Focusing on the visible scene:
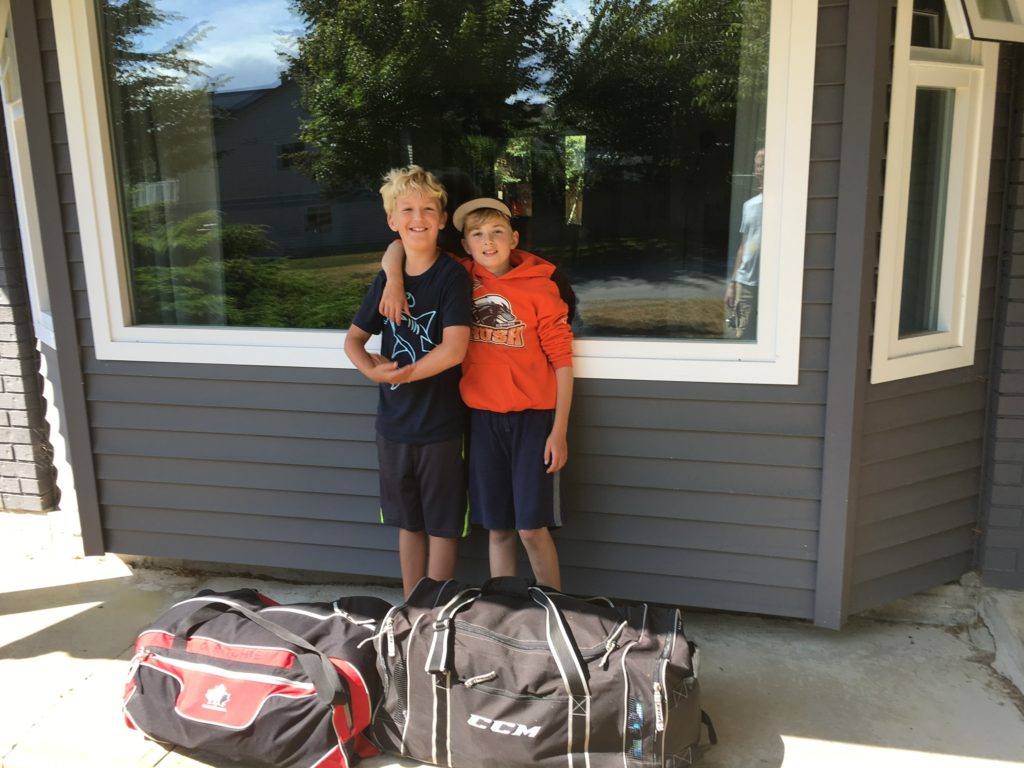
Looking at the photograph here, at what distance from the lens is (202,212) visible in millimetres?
3055

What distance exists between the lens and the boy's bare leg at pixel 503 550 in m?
2.57

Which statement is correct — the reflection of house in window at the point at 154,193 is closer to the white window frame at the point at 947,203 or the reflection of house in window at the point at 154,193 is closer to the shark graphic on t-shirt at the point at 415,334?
the shark graphic on t-shirt at the point at 415,334

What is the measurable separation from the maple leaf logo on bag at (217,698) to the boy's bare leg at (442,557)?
0.74 m

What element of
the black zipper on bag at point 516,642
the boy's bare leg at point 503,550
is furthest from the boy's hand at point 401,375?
the black zipper on bag at point 516,642

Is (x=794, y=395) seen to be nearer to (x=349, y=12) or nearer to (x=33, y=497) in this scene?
(x=349, y=12)

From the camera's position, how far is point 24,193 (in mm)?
3332

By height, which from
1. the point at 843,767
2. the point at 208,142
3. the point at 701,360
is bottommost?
the point at 843,767

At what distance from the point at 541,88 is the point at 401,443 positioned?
2.52 m

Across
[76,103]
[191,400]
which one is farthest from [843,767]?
[76,103]

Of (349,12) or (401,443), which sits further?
(349,12)

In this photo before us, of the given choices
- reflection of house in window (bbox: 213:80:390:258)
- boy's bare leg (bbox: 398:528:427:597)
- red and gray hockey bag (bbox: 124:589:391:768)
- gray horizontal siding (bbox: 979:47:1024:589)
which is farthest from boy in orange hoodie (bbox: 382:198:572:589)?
gray horizontal siding (bbox: 979:47:1024:589)

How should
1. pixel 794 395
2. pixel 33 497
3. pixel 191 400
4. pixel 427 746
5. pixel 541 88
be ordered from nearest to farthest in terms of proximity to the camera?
pixel 427 746 → pixel 794 395 → pixel 191 400 → pixel 33 497 → pixel 541 88

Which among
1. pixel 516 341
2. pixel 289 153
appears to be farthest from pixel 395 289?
pixel 289 153

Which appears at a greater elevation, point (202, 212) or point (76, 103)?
point (76, 103)
